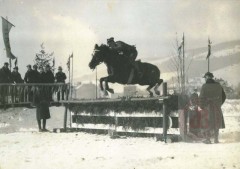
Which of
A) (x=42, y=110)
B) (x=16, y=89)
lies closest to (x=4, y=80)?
(x=16, y=89)

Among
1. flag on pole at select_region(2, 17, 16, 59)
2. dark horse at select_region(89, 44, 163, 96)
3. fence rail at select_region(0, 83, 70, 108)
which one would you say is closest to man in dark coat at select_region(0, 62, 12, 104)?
fence rail at select_region(0, 83, 70, 108)

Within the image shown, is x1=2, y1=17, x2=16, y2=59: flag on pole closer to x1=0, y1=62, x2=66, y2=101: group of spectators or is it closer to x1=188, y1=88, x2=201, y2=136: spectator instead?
x1=0, y1=62, x2=66, y2=101: group of spectators

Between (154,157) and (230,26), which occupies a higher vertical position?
(230,26)

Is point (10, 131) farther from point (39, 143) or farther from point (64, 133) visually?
point (39, 143)

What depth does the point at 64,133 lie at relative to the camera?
14289mm

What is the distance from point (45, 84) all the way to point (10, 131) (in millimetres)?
3633

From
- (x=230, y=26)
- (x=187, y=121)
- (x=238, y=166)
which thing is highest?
(x=230, y=26)

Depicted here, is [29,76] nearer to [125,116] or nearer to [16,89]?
[16,89]

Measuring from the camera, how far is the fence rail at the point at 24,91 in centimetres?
1812

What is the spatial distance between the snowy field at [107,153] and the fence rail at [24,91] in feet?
16.3

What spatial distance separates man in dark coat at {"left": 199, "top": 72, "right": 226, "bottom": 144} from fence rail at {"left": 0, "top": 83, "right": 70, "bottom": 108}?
863cm

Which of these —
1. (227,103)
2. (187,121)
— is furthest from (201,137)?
(227,103)

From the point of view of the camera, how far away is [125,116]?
12.9 metres

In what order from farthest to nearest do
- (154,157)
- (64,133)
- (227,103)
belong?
(227,103) < (64,133) < (154,157)
